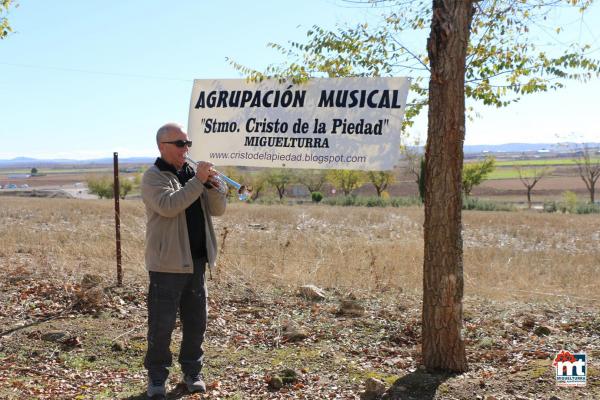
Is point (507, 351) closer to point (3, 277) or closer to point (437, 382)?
point (437, 382)

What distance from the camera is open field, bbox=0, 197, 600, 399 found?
16.6 feet

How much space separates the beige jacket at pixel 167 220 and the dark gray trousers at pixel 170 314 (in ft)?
0.43

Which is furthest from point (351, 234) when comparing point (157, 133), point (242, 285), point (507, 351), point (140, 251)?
point (157, 133)

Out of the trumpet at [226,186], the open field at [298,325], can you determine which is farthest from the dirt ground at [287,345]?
the trumpet at [226,186]

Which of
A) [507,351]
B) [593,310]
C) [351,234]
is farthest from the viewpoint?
[351,234]

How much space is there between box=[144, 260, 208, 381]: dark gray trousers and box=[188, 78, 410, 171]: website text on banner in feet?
9.59

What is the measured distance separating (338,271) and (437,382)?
14.7 feet

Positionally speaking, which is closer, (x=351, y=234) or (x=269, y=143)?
(x=269, y=143)

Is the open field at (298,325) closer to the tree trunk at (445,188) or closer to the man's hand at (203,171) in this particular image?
the tree trunk at (445,188)

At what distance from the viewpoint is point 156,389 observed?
4711mm

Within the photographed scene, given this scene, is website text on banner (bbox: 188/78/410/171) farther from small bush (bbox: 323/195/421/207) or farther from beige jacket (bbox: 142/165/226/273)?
small bush (bbox: 323/195/421/207)

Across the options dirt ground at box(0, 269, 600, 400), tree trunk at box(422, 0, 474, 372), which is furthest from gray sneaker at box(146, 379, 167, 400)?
tree trunk at box(422, 0, 474, 372)

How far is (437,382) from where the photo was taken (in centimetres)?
497

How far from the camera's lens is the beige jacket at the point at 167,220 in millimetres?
4516
